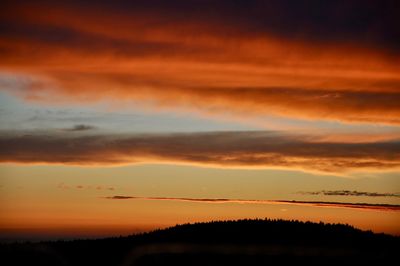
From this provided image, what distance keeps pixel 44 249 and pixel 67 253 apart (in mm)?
3210

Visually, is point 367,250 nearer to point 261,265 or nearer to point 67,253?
point 261,265

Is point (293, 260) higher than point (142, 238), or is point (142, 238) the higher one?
point (142, 238)

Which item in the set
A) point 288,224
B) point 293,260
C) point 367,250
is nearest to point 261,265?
point 293,260

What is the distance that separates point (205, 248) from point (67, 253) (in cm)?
850

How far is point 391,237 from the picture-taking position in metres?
37.9

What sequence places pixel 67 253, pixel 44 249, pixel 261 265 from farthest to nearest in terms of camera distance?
pixel 67 253, pixel 44 249, pixel 261 265

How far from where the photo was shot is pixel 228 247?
105ft

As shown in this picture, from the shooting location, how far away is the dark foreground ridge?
30797mm

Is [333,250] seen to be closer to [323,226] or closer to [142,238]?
[323,226]

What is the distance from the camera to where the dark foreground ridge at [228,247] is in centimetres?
3080

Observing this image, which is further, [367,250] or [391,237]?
[391,237]

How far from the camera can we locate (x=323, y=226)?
39.9 metres

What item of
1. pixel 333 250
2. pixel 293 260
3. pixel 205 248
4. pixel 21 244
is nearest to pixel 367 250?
pixel 333 250

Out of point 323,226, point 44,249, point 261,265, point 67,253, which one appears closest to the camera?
point 261,265
